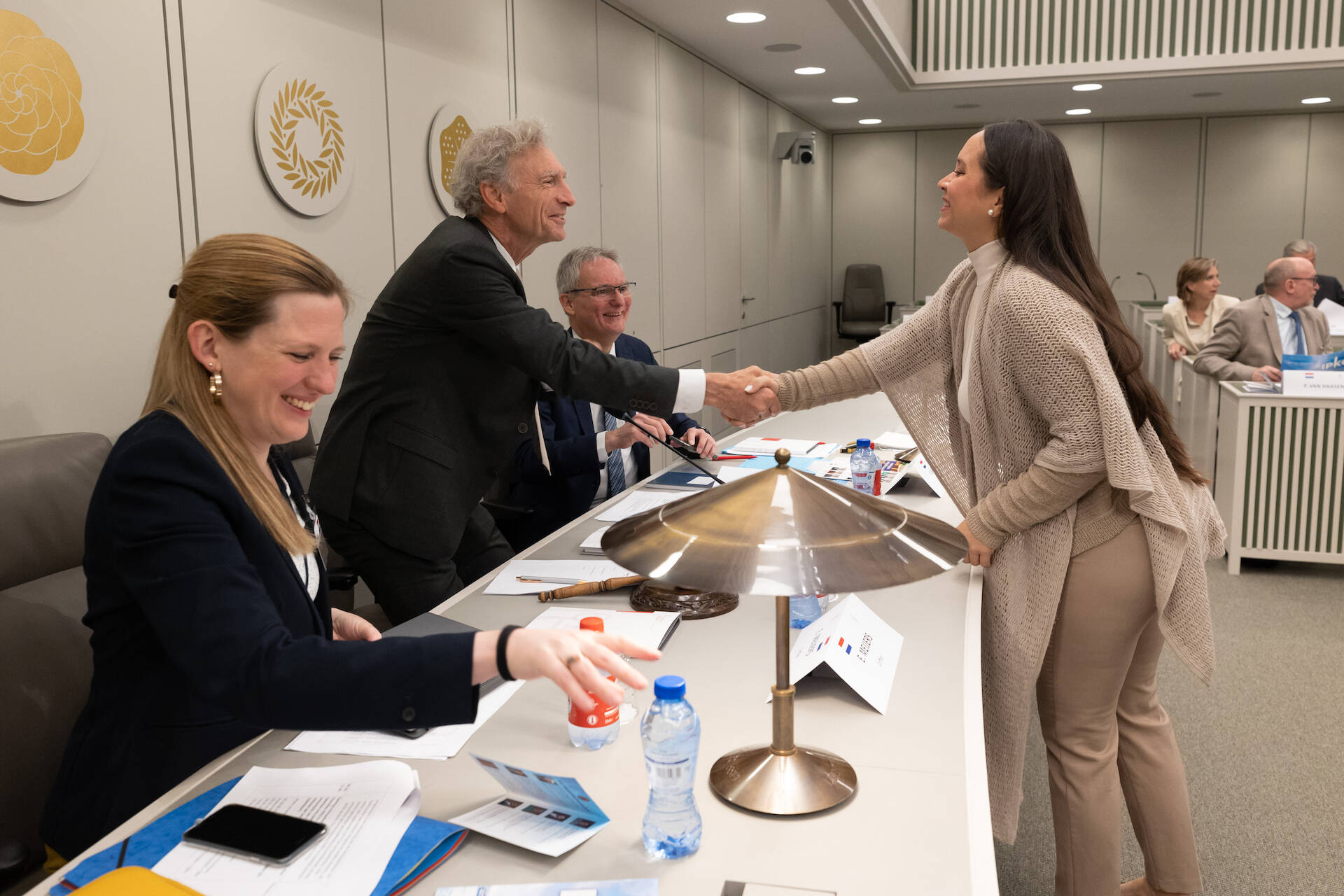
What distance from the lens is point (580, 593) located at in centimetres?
196

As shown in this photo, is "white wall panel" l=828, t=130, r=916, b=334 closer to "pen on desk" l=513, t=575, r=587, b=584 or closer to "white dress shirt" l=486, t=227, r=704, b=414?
"white dress shirt" l=486, t=227, r=704, b=414

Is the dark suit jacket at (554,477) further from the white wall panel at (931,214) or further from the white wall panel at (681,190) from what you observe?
the white wall panel at (931,214)

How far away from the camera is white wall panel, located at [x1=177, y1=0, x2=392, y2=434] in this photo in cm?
267

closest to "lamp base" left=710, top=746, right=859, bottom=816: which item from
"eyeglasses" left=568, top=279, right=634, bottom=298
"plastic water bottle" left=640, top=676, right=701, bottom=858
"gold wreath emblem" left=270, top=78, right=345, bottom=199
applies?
"plastic water bottle" left=640, top=676, right=701, bottom=858

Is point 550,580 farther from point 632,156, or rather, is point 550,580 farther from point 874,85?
point 874,85

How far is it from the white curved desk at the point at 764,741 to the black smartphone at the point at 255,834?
0.13 meters

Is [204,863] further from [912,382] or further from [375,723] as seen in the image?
[912,382]

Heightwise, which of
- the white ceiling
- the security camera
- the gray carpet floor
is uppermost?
the white ceiling

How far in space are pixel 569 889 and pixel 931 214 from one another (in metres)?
11.1

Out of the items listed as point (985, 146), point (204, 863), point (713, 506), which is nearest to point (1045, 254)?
point (985, 146)

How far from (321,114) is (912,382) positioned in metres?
2.03

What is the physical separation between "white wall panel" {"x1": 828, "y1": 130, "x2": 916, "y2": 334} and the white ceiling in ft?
0.81

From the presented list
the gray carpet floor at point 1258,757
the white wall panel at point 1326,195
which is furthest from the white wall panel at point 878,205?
the gray carpet floor at point 1258,757

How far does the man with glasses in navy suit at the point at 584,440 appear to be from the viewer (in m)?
2.81
